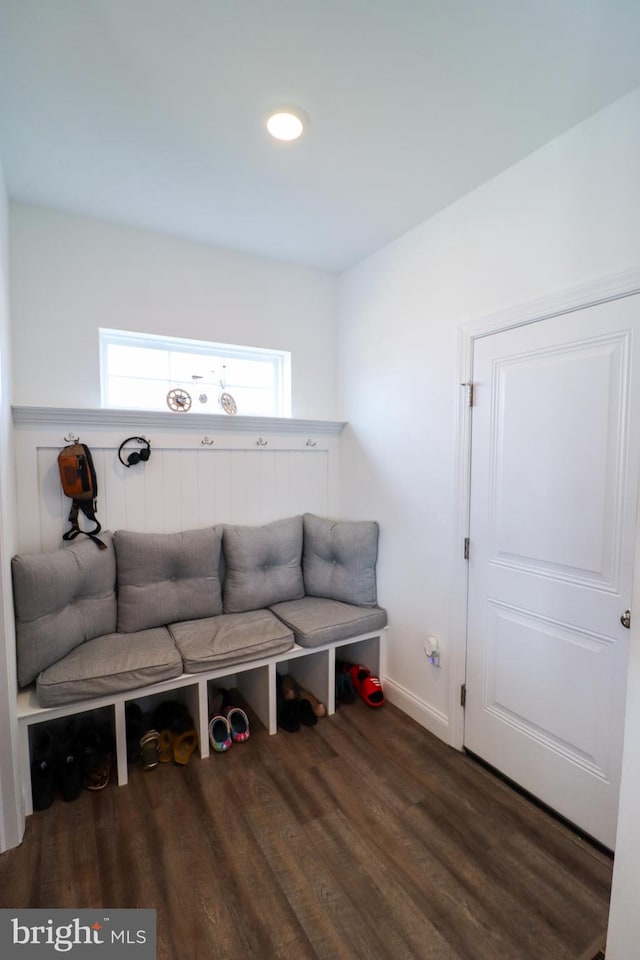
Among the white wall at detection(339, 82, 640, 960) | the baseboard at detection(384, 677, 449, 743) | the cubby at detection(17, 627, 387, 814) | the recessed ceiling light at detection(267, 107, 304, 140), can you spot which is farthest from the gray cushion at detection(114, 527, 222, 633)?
the recessed ceiling light at detection(267, 107, 304, 140)

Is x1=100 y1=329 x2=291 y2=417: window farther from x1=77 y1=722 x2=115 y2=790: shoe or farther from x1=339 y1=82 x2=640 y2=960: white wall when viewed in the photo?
x1=77 y1=722 x2=115 y2=790: shoe

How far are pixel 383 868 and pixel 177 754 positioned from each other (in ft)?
3.38

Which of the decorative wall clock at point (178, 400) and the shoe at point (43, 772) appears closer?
the shoe at point (43, 772)

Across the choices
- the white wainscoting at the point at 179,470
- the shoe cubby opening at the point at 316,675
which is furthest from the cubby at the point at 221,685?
the white wainscoting at the point at 179,470

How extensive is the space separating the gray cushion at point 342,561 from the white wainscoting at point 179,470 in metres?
0.30

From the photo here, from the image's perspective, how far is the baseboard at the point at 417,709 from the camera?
219 centimetres

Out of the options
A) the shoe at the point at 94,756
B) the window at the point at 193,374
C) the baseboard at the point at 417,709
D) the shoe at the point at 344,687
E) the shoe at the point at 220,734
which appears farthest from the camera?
the shoe at the point at 344,687

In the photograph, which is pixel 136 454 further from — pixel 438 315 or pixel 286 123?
pixel 438 315

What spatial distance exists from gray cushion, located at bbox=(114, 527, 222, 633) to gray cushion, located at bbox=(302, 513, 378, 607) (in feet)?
1.95

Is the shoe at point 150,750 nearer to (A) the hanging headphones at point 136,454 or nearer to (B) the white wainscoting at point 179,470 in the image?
(B) the white wainscoting at point 179,470

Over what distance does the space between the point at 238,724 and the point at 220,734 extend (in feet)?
0.36

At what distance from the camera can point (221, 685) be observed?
257 cm

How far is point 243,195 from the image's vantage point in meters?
2.02

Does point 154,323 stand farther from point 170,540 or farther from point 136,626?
point 136,626
